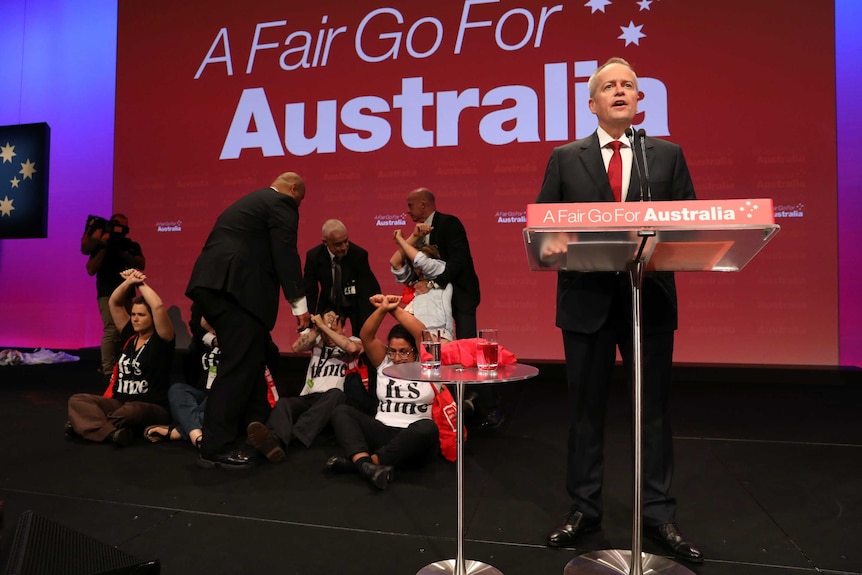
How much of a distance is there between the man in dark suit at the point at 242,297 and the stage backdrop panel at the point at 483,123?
97.1 inches

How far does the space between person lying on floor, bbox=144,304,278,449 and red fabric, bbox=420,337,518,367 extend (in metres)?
1.61

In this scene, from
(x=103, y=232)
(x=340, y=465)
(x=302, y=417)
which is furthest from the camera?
(x=103, y=232)

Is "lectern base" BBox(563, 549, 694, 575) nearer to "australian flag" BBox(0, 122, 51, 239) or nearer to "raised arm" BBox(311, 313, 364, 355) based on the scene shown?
"raised arm" BBox(311, 313, 364, 355)

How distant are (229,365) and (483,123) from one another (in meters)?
3.43

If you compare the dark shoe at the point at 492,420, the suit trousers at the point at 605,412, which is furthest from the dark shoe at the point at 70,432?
the suit trousers at the point at 605,412

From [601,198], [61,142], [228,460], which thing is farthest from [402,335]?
[61,142]

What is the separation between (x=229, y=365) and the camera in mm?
2867

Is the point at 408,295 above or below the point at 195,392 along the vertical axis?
above

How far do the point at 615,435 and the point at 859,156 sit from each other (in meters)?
3.44

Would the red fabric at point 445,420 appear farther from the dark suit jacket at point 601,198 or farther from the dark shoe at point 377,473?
the dark suit jacket at point 601,198

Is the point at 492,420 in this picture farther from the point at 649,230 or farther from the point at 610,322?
the point at 649,230

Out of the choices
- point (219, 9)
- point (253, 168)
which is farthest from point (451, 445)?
point (219, 9)

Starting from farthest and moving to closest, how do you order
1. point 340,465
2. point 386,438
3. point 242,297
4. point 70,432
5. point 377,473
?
point 70,432 < point 242,297 < point 386,438 < point 340,465 < point 377,473

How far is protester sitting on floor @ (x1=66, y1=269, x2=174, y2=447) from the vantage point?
319cm
